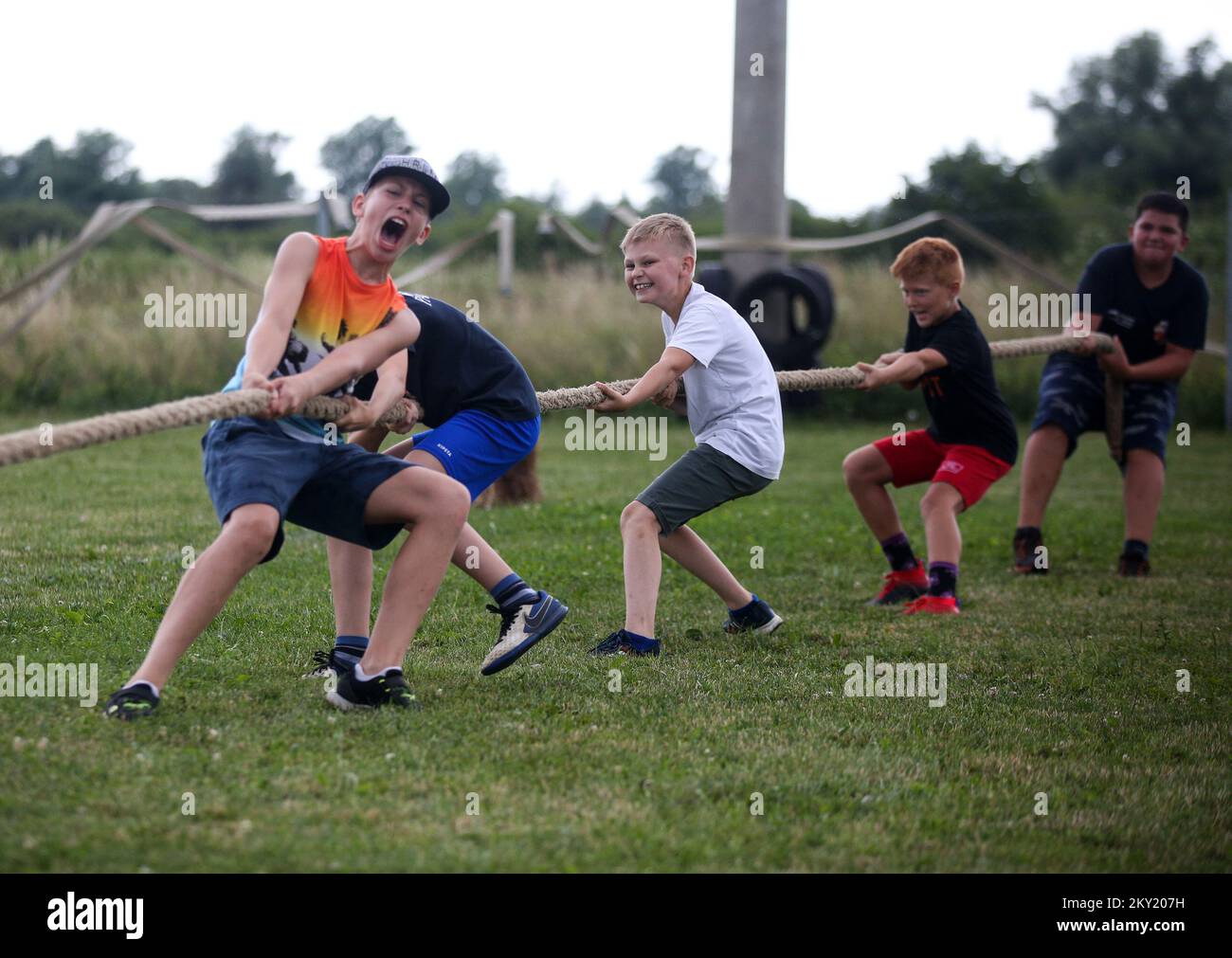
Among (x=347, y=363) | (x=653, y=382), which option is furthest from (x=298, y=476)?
Answer: (x=653, y=382)

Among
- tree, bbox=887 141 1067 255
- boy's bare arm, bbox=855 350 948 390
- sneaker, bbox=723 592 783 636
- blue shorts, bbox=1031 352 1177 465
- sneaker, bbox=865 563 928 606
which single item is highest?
tree, bbox=887 141 1067 255

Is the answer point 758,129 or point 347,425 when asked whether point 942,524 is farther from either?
point 758,129

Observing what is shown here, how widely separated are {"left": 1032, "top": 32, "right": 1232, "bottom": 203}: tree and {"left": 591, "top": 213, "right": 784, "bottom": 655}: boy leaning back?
41818mm

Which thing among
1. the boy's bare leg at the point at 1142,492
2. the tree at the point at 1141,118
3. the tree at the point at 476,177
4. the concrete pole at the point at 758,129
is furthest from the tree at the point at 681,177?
→ the boy's bare leg at the point at 1142,492

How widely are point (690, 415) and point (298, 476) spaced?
6.49ft

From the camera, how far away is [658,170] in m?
46.6

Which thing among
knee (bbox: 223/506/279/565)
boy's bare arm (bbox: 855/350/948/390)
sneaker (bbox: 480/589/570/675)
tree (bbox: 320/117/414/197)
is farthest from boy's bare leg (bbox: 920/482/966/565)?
tree (bbox: 320/117/414/197)

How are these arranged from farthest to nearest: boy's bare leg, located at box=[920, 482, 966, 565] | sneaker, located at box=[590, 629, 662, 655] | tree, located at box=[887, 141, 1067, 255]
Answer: tree, located at box=[887, 141, 1067, 255] → boy's bare leg, located at box=[920, 482, 966, 565] → sneaker, located at box=[590, 629, 662, 655]

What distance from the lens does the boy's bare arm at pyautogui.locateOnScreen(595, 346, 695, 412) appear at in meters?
5.10

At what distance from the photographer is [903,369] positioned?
20.5ft

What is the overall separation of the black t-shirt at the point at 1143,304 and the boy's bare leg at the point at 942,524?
1964 mm

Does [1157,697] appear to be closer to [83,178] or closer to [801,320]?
[801,320]

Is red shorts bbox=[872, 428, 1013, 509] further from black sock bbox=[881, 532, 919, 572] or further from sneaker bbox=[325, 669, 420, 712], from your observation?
sneaker bbox=[325, 669, 420, 712]
